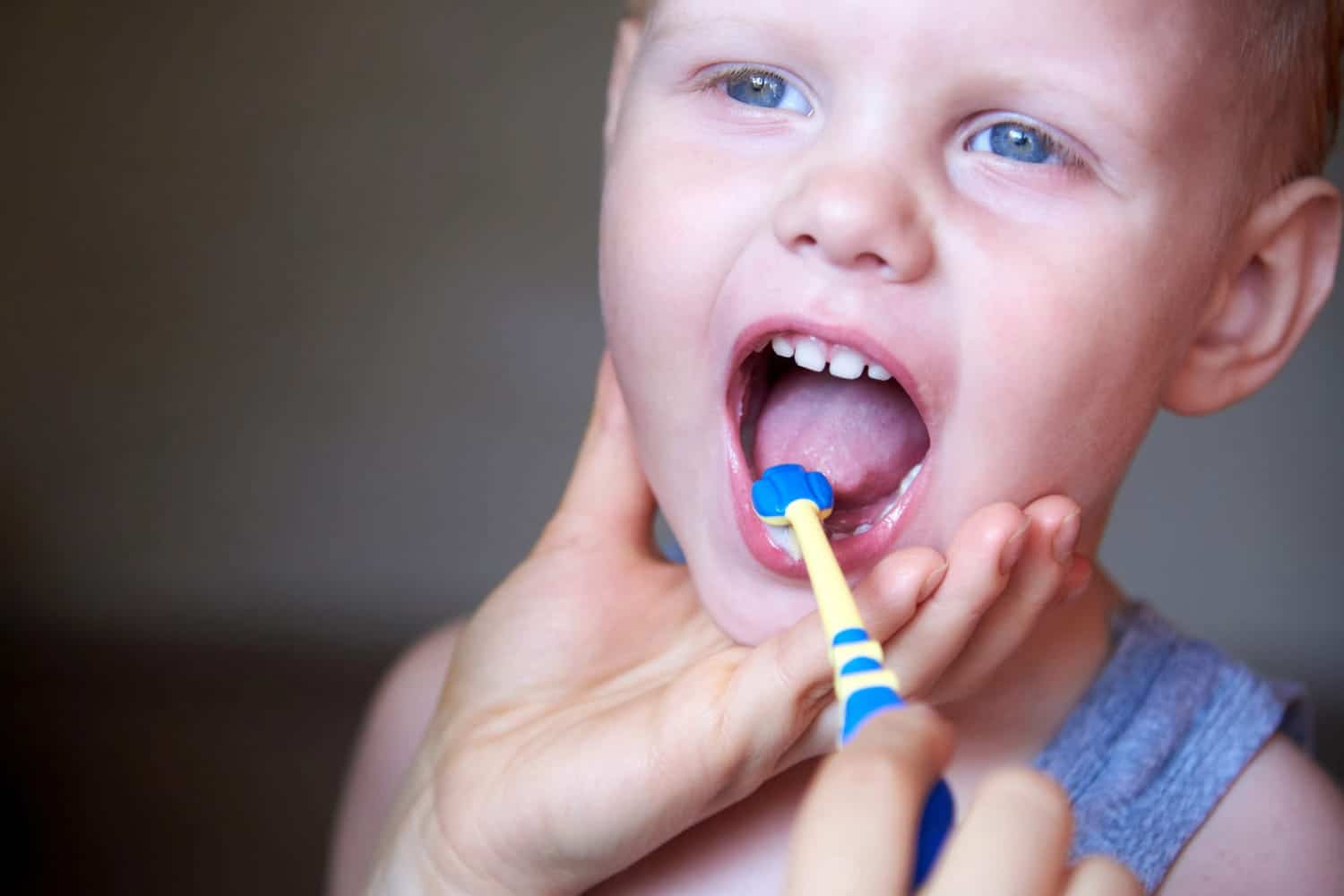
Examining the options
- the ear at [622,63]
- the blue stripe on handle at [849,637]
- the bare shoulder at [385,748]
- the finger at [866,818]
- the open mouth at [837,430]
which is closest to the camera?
the finger at [866,818]

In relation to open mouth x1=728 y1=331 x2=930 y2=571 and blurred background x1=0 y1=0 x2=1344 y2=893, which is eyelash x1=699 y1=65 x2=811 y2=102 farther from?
blurred background x1=0 y1=0 x2=1344 y2=893

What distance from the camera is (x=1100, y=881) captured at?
0.51m

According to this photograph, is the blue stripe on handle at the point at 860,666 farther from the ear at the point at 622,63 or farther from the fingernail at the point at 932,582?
the ear at the point at 622,63

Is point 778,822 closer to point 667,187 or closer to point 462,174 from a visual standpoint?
point 667,187

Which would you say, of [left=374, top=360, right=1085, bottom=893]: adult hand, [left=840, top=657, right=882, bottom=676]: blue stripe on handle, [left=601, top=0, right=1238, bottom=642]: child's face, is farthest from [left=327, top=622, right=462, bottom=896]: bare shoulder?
[left=840, top=657, right=882, bottom=676]: blue stripe on handle

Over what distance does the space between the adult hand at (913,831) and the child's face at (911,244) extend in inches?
10.5

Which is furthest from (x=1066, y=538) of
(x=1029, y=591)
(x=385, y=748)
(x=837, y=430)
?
(x=385, y=748)

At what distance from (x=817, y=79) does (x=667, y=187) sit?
0.10 m

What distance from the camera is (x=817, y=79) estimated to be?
758mm

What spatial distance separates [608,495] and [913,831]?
0.51 meters

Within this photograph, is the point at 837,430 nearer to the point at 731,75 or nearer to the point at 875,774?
the point at 731,75

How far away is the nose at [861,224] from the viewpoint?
71cm

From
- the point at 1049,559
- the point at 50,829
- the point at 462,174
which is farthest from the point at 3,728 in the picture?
the point at 1049,559

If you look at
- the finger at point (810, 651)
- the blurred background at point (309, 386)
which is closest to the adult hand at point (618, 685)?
the finger at point (810, 651)
